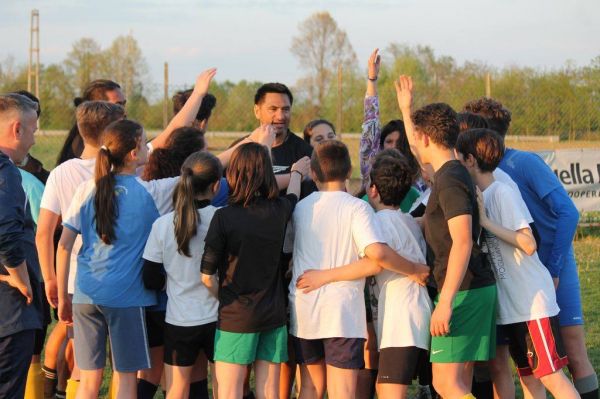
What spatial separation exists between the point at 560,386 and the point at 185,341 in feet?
6.49

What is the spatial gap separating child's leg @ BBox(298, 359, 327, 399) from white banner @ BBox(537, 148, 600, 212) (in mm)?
8643

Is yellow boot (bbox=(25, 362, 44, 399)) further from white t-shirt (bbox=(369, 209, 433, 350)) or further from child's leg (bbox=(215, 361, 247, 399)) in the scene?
white t-shirt (bbox=(369, 209, 433, 350))

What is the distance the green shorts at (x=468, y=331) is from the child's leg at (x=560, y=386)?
0.36m

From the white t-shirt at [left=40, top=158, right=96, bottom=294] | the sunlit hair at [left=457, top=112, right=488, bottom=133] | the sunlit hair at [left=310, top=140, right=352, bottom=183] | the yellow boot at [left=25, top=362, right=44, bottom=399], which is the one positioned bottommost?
the yellow boot at [left=25, top=362, right=44, bottom=399]

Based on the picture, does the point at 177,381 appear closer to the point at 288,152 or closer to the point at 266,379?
the point at 266,379

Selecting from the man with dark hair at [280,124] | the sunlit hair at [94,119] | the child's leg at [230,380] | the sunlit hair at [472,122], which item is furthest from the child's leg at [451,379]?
the sunlit hair at [94,119]

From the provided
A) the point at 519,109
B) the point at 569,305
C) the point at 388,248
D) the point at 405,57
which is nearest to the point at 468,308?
the point at 388,248

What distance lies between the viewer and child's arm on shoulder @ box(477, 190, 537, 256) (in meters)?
4.16

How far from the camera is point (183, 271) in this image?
14.1 feet

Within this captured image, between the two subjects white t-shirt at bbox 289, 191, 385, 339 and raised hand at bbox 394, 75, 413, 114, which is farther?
raised hand at bbox 394, 75, 413, 114

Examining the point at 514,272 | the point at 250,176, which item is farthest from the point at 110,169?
the point at 514,272

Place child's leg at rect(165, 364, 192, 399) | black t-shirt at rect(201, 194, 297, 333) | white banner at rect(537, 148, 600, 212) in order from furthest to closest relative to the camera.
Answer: white banner at rect(537, 148, 600, 212) → child's leg at rect(165, 364, 192, 399) → black t-shirt at rect(201, 194, 297, 333)

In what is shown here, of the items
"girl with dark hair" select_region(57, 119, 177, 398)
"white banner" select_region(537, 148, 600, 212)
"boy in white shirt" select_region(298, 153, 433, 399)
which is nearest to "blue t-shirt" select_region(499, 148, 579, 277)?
"boy in white shirt" select_region(298, 153, 433, 399)

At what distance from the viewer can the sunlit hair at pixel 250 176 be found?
13.6 ft
